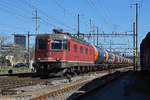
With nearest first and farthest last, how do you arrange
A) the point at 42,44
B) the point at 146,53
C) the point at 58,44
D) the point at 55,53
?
the point at 146,53, the point at 55,53, the point at 58,44, the point at 42,44

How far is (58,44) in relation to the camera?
1977cm

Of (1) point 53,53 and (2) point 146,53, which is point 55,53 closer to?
(1) point 53,53

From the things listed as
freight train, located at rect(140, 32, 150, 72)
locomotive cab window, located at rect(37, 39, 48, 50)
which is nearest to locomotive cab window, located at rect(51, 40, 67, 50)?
locomotive cab window, located at rect(37, 39, 48, 50)

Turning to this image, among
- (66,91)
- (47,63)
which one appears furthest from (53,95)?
(47,63)

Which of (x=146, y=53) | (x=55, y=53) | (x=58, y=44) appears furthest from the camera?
(x=58, y=44)

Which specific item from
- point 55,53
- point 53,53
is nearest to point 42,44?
point 53,53

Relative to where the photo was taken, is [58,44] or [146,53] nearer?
[146,53]

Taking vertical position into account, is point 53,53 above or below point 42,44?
below

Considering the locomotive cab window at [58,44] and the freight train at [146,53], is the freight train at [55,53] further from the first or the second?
the freight train at [146,53]

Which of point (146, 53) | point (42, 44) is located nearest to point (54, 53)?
point (42, 44)

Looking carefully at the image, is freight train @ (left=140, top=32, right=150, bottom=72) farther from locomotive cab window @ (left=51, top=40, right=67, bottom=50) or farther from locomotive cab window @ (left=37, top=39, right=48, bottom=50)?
locomotive cab window @ (left=37, top=39, right=48, bottom=50)

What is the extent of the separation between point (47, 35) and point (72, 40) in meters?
2.22

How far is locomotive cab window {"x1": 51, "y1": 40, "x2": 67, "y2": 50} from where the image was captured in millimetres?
19609

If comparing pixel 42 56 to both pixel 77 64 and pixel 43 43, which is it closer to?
pixel 43 43
